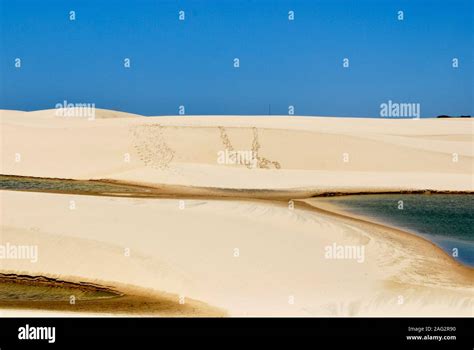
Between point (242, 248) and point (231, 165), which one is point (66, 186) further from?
point (242, 248)

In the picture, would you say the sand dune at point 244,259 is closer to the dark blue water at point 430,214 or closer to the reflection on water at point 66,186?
the dark blue water at point 430,214

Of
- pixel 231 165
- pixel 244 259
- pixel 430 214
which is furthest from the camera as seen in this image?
pixel 231 165

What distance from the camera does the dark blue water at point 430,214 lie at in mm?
15352

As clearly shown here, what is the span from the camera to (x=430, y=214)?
19594 mm

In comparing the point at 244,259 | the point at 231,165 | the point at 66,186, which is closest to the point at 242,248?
the point at 244,259

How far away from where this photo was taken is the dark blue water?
15352 millimetres

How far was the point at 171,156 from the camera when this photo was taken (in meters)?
34.4

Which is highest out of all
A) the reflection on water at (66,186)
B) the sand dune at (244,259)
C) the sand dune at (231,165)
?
the sand dune at (231,165)

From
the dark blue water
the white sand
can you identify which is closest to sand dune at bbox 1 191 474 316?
the white sand

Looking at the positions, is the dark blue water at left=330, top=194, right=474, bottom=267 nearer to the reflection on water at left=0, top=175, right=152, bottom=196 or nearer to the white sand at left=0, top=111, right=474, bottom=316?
the white sand at left=0, top=111, right=474, bottom=316

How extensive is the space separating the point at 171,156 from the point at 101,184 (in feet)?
27.6

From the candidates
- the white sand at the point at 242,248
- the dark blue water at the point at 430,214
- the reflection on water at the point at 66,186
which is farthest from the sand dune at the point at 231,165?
the dark blue water at the point at 430,214
